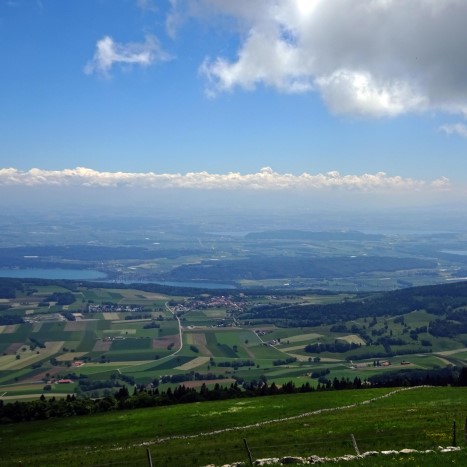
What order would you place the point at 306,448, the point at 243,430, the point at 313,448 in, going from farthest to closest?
the point at 243,430 < the point at 306,448 < the point at 313,448

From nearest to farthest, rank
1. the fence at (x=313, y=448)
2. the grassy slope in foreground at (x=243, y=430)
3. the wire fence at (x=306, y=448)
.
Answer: the fence at (x=313, y=448) → the wire fence at (x=306, y=448) → the grassy slope in foreground at (x=243, y=430)

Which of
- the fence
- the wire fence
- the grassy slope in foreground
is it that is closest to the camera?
the fence

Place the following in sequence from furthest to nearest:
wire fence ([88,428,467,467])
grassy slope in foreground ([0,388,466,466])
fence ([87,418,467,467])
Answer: grassy slope in foreground ([0,388,466,466]) → wire fence ([88,428,467,467]) → fence ([87,418,467,467])

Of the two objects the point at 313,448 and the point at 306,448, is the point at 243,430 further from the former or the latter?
the point at 313,448

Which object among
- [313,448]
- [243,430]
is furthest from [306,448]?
[243,430]

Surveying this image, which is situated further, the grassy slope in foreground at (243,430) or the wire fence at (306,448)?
the grassy slope in foreground at (243,430)

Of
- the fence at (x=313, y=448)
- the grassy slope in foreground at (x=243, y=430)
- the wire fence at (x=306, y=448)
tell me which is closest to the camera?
the fence at (x=313, y=448)

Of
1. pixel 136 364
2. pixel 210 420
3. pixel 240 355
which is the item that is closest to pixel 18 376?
pixel 136 364

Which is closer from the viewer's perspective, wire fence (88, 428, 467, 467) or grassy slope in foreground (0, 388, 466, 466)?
wire fence (88, 428, 467, 467)

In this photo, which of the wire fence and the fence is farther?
the wire fence
